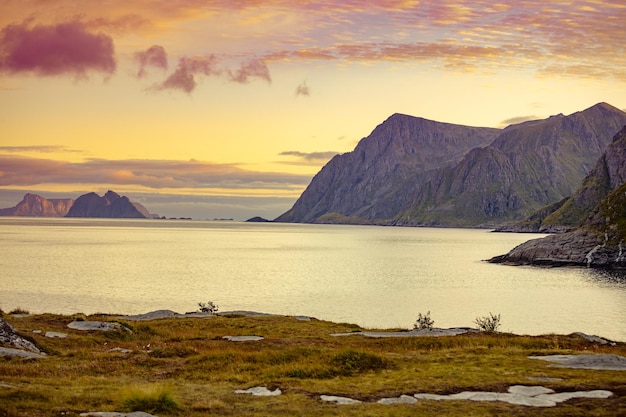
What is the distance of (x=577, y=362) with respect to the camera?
29953 millimetres

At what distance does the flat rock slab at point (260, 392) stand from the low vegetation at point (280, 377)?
44 centimetres

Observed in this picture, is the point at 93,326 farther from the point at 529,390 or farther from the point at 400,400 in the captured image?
the point at 529,390

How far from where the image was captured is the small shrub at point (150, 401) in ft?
65.7

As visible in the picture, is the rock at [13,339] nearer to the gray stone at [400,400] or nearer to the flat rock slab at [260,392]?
the flat rock slab at [260,392]

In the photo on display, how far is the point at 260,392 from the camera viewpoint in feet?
79.7

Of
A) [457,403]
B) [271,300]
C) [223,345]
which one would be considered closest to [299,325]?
[223,345]

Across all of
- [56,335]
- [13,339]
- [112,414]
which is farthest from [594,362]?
[56,335]

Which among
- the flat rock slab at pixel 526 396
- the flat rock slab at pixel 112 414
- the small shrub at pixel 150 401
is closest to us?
the flat rock slab at pixel 112 414

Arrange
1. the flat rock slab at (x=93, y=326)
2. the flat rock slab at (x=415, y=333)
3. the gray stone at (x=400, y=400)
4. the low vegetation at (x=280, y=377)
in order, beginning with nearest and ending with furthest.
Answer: the low vegetation at (x=280, y=377)
the gray stone at (x=400, y=400)
the flat rock slab at (x=93, y=326)
the flat rock slab at (x=415, y=333)

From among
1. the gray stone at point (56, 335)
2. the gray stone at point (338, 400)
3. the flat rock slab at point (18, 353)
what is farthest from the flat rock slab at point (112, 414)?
the gray stone at point (56, 335)

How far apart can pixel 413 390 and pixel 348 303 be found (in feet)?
323

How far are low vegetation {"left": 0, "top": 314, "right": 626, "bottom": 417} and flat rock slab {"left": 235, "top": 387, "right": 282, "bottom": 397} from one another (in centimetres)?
44

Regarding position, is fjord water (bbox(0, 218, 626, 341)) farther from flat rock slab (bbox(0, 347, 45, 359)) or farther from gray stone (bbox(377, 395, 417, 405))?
gray stone (bbox(377, 395, 417, 405))

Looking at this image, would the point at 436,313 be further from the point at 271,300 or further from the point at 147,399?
the point at 147,399
